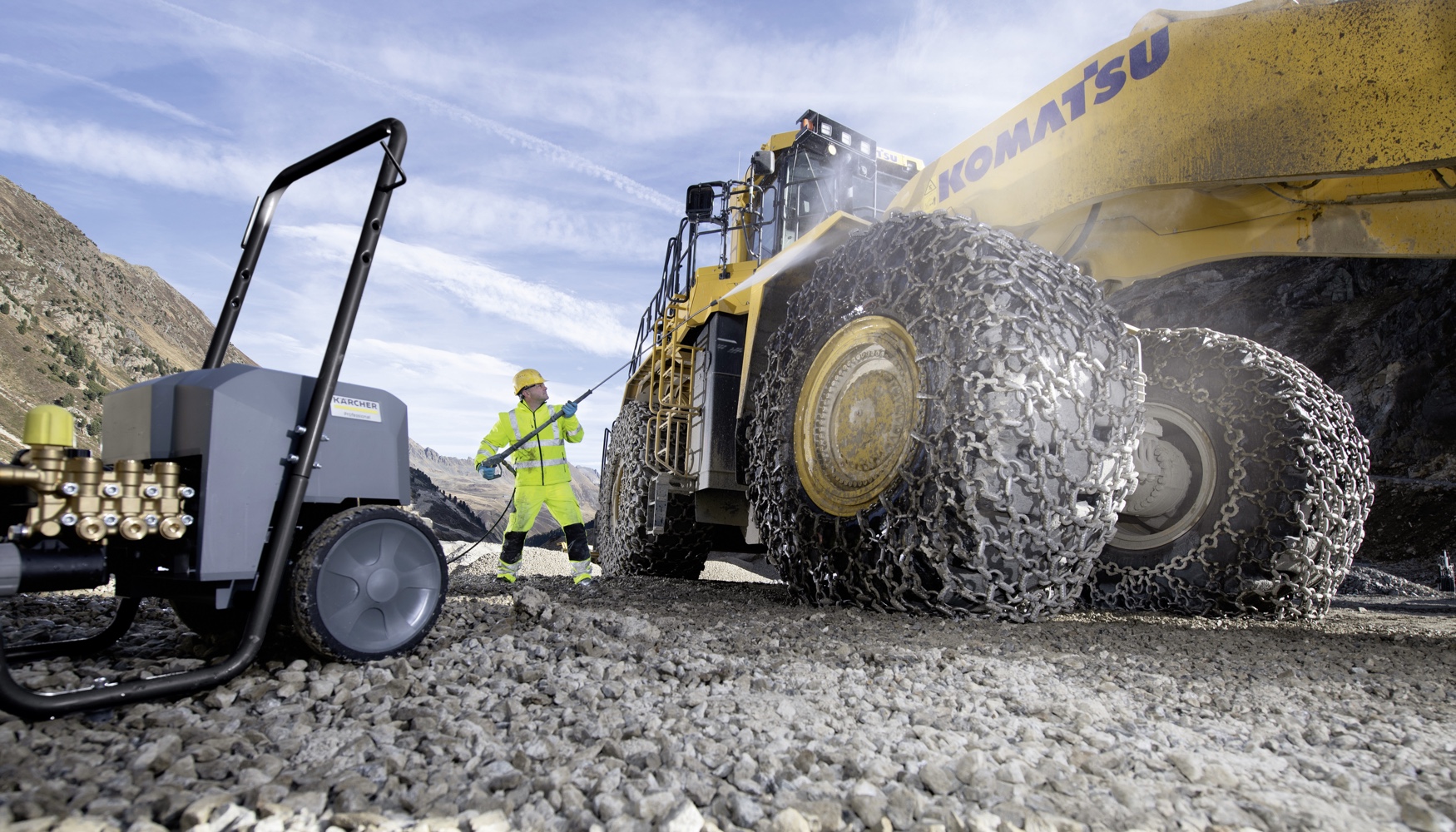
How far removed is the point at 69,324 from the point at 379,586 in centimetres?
7763

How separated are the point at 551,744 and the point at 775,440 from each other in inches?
100

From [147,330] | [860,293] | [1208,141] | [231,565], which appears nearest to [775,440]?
[860,293]

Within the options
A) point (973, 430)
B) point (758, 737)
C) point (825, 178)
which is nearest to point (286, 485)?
point (758, 737)

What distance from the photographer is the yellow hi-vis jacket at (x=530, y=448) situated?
7027 millimetres

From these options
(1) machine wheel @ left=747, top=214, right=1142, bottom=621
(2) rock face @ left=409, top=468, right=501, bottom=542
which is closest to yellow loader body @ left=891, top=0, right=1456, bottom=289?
(1) machine wheel @ left=747, top=214, right=1142, bottom=621

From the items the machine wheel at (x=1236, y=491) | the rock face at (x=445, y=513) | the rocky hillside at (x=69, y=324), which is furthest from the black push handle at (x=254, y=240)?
the rocky hillside at (x=69, y=324)

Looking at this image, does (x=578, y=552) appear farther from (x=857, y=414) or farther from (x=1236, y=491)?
(x=1236, y=491)

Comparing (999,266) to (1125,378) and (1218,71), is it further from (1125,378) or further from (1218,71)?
(1218,71)

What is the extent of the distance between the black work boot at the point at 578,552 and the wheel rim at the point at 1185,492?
3837mm

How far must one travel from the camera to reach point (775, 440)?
420cm

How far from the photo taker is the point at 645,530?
7348mm

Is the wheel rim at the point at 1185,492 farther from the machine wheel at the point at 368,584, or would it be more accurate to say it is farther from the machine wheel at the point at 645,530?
the machine wheel at the point at 368,584

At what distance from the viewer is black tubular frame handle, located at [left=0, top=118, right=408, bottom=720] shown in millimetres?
1832

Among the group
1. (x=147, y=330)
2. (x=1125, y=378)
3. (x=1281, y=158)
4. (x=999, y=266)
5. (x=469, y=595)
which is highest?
(x=147, y=330)
